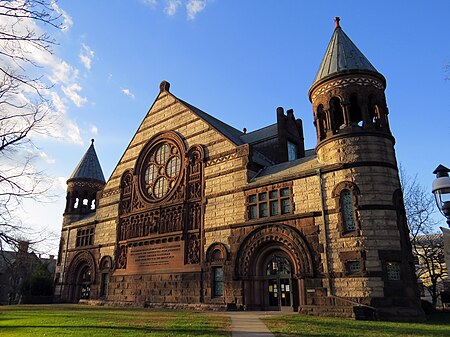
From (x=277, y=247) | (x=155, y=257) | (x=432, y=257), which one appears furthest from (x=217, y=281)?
(x=432, y=257)

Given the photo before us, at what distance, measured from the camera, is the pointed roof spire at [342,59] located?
21859 mm

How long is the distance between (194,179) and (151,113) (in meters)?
9.86

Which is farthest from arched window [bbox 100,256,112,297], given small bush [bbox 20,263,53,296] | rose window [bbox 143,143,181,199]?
small bush [bbox 20,263,53,296]

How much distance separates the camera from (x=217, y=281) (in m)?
24.2

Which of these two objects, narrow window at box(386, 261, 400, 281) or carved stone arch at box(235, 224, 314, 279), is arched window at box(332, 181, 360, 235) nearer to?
narrow window at box(386, 261, 400, 281)

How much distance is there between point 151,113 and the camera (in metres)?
34.0

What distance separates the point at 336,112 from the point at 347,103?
1.91 m

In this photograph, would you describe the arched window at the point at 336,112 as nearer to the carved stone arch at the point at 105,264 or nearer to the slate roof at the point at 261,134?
the slate roof at the point at 261,134

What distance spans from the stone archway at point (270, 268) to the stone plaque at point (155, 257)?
593cm

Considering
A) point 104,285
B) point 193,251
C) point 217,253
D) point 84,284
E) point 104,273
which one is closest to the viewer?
point 217,253

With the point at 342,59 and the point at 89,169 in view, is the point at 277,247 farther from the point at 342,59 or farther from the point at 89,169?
the point at 89,169

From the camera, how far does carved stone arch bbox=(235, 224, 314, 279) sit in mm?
20000

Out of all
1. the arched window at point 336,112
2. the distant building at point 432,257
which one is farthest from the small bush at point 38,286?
the distant building at point 432,257

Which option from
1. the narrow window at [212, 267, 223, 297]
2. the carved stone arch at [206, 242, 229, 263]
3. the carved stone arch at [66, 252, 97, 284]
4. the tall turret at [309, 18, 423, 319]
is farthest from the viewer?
the carved stone arch at [66, 252, 97, 284]
